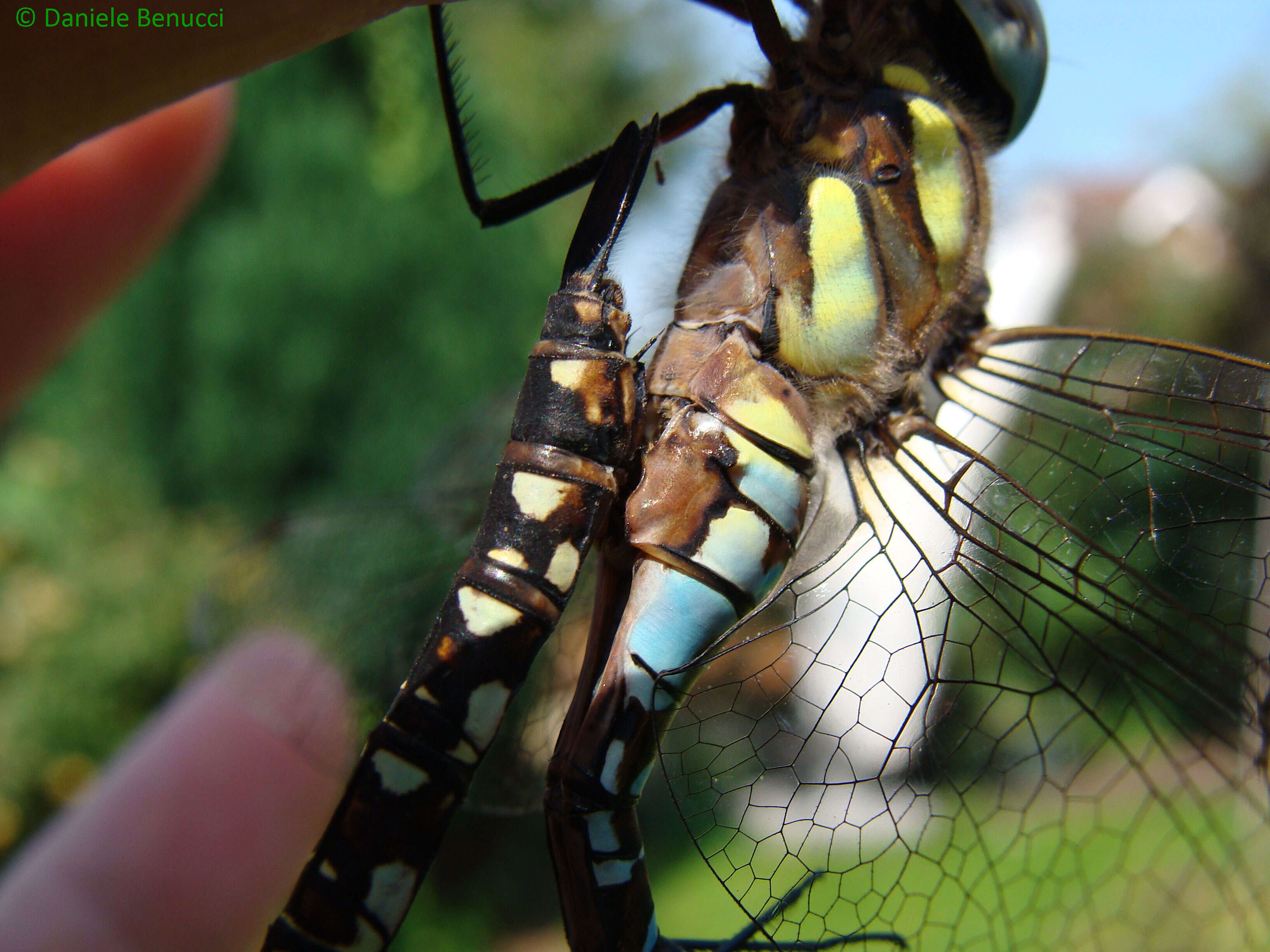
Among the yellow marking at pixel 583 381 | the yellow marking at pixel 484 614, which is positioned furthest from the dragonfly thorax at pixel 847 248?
the yellow marking at pixel 484 614

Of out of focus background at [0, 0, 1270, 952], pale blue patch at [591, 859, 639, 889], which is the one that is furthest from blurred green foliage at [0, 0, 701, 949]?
pale blue patch at [591, 859, 639, 889]

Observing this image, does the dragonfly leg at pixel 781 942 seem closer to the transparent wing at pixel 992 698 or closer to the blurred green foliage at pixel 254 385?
the transparent wing at pixel 992 698

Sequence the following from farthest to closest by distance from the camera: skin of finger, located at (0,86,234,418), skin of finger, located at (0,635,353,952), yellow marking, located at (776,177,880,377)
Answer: skin of finger, located at (0,635,353,952), skin of finger, located at (0,86,234,418), yellow marking, located at (776,177,880,377)

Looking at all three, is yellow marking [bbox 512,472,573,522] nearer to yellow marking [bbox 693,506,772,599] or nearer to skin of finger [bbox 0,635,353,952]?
yellow marking [bbox 693,506,772,599]

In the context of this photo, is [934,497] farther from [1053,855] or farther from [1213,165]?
[1213,165]

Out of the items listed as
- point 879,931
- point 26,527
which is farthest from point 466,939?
point 879,931

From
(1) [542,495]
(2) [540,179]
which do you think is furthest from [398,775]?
(2) [540,179]

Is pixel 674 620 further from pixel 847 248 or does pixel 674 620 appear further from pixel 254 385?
pixel 254 385

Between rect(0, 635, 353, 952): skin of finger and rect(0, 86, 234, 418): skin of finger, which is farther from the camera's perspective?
rect(0, 635, 353, 952): skin of finger
